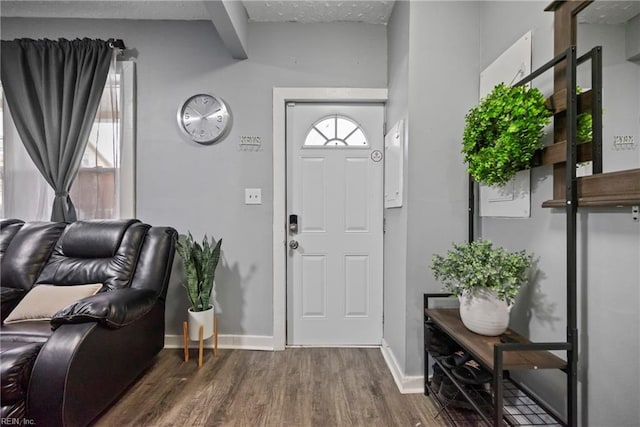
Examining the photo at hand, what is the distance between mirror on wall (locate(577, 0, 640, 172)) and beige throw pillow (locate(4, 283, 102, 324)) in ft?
8.43

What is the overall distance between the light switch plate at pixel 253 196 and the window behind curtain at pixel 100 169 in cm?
93

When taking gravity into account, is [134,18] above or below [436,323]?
above

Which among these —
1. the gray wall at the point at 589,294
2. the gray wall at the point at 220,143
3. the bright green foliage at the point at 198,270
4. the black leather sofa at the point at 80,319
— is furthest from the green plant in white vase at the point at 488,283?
the black leather sofa at the point at 80,319

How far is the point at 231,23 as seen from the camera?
192 centimetres

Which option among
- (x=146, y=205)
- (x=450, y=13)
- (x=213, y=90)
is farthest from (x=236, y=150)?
(x=450, y=13)

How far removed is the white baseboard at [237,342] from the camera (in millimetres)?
2311

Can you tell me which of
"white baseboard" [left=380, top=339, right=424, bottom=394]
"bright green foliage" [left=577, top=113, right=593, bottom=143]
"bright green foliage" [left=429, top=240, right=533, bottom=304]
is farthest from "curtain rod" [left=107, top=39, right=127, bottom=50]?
"white baseboard" [left=380, top=339, right=424, bottom=394]

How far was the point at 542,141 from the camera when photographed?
49.8 inches

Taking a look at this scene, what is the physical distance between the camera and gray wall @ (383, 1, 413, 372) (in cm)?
181

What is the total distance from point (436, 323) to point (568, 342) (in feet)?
1.86

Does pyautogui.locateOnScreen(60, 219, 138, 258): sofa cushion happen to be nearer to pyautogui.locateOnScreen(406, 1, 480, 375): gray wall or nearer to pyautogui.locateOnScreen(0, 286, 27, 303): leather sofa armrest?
pyautogui.locateOnScreen(0, 286, 27, 303): leather sofa armrest

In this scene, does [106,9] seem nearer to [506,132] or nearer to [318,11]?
[318,11]

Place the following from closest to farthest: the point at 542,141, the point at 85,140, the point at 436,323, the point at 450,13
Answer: the point at 542,141 → the point at 436,323 → the point at 450,13 → the point at 85,140

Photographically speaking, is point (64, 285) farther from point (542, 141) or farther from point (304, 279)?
point (542, 141)
